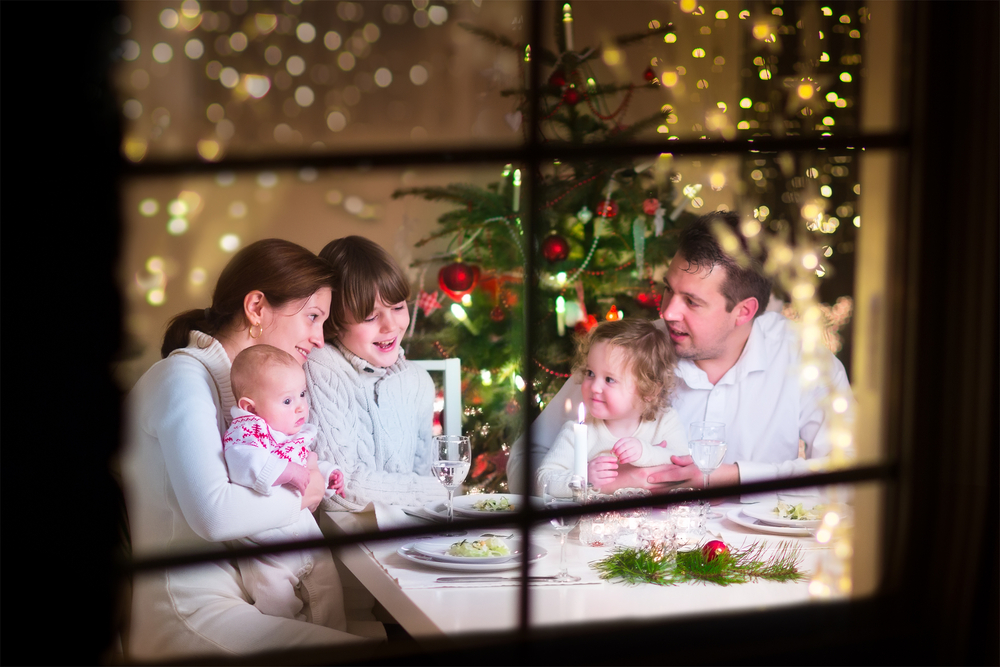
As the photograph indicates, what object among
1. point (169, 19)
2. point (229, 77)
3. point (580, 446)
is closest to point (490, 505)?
point (580, 446)

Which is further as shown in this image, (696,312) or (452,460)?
(696,312)

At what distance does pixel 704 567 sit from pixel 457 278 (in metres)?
0.68

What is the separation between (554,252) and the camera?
→ 5.10 feet

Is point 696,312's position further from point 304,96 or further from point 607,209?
point 304,96

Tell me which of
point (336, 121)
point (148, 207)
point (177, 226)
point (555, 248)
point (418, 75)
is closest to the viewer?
point (148, 207)

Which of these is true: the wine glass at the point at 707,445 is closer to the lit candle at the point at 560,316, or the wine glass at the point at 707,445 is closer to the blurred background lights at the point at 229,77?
the lit candle at the point at 560,316

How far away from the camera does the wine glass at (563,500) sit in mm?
1342

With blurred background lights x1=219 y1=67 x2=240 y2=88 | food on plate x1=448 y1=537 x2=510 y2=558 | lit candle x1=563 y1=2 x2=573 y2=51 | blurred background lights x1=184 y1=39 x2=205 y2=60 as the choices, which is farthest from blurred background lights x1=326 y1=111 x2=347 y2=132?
food on plate x1=448 y1=537 x2=510 y2=558

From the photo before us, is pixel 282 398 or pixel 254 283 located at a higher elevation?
pixel 254 283

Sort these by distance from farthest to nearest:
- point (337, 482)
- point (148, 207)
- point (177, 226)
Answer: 1. point (337, 482)
2. point (177, 226)
3. point (148, 207)

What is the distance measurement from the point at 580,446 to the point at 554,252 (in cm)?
38

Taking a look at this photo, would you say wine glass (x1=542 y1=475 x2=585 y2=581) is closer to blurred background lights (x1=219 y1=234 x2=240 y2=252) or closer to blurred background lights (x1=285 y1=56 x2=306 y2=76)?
blurred background lights (x1=219 y1=234 x2=240 y2=252)

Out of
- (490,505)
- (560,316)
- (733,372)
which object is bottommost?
(490,505)

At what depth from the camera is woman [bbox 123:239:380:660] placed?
3.84 feet
